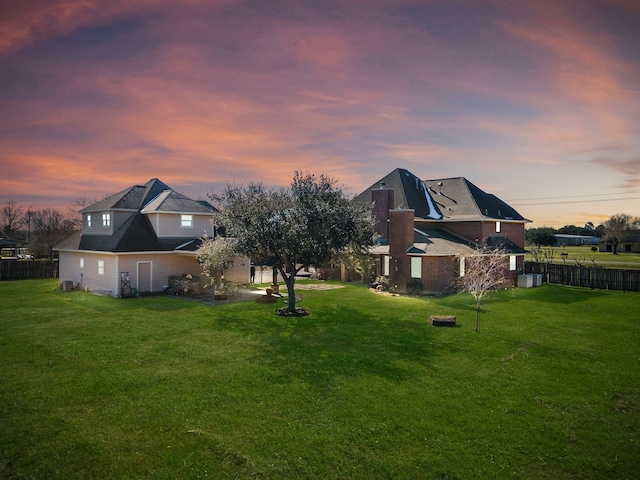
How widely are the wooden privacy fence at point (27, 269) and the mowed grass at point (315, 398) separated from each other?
21007 mm

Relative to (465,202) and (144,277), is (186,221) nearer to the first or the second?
(144,277)

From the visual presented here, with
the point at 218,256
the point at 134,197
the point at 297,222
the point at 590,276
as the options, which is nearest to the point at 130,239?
the point at 134,197

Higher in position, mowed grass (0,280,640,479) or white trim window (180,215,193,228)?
white trim window (180,215,193,228)

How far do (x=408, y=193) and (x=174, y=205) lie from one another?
2225 cm

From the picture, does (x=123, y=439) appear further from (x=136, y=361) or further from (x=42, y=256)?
(x=42, y=256)

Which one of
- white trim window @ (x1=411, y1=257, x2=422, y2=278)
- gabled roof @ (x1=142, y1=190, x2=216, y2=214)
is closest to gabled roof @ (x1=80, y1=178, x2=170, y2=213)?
gabled roof @ (x1=142, y1=190, x2=216, y2=214)

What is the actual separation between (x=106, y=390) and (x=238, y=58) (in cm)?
1734

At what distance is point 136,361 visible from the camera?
13211 millimetres

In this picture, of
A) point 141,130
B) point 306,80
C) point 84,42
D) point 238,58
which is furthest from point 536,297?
point 84,42

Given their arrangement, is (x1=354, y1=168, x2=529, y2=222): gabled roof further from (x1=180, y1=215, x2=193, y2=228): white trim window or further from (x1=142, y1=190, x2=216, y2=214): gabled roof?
(x1=180, y1=215, x2=193, y2=228): white trim window

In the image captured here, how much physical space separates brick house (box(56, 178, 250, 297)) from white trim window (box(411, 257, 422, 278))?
14000 millimetres

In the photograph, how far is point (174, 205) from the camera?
3020cm

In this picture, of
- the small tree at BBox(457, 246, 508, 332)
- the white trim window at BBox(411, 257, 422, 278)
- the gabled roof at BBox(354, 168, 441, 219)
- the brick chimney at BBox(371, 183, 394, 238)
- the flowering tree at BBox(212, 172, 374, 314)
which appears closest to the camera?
the flowering tree at BBox(212, 172, 374, 314)

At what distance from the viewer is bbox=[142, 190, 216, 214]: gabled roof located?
29.6m
